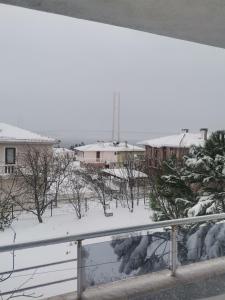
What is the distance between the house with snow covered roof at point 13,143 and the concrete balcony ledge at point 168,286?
1195 centimetres

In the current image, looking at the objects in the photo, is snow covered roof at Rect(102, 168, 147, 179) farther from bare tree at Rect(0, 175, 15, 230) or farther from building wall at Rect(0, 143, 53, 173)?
bare tree at Rect(0, 175, 15, 230)

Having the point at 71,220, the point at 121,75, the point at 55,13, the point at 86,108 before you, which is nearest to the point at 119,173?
the point at 71,220

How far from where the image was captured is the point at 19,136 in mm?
14422

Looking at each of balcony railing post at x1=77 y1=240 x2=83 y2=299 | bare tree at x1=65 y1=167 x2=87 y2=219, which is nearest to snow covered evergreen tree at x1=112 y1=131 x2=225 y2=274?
balcony railing post at x1=77 y1=240 x2=83 y2=299

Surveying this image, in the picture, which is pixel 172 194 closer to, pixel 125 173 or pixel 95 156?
pixel 125 173

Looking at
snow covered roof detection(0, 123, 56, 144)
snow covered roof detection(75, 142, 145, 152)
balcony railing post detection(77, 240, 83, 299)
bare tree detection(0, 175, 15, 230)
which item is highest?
snow covered roof detection(0, 123, 56, 144)

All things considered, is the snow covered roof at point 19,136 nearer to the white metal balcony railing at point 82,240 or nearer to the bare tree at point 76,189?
the bare tree at point 76,189

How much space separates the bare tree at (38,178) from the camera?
1311 centimetres

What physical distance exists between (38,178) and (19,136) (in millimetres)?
2200

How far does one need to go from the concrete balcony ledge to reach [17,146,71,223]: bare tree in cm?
1109

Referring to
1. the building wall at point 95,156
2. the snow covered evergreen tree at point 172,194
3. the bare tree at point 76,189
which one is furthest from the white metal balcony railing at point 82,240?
the building wall at point 95,156

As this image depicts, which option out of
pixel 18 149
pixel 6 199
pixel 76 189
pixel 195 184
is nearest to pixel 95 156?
pixel 76 189

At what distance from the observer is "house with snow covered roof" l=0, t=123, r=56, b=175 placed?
13.8 metres

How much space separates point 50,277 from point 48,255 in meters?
0.14
